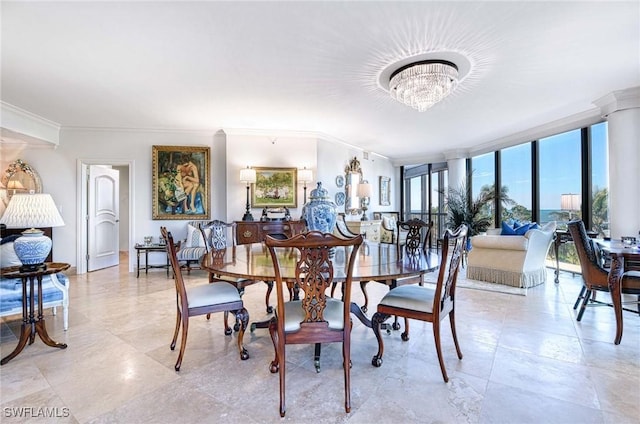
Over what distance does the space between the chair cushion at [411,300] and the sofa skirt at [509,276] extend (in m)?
2.55

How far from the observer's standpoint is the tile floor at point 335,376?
61.8 inches

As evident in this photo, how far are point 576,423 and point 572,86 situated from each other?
3.64 meters

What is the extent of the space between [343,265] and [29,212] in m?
2.41

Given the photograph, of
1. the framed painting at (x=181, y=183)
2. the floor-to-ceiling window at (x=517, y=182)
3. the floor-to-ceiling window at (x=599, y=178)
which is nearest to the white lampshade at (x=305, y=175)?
the framed painting at (x=181, y=183)

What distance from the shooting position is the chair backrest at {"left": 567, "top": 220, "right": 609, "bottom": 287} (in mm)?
2666

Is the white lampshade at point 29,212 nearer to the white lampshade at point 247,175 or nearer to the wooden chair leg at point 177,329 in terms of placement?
the wooden chair leg at point 177,329

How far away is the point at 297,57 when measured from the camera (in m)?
2.75

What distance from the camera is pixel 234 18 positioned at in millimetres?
2178

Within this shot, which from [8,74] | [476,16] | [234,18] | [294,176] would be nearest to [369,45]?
[476,16]

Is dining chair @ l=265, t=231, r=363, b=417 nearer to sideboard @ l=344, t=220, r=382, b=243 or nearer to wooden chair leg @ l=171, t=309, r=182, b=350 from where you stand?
wooden chair leg @ l=171, t=309, r=182, b=350

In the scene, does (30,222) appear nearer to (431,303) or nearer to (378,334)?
(378,334)

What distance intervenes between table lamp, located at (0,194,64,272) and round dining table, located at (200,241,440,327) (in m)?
1.27

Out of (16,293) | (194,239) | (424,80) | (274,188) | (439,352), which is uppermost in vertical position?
(424,80)

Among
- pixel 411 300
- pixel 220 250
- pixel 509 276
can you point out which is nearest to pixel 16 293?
pixel 220 250
